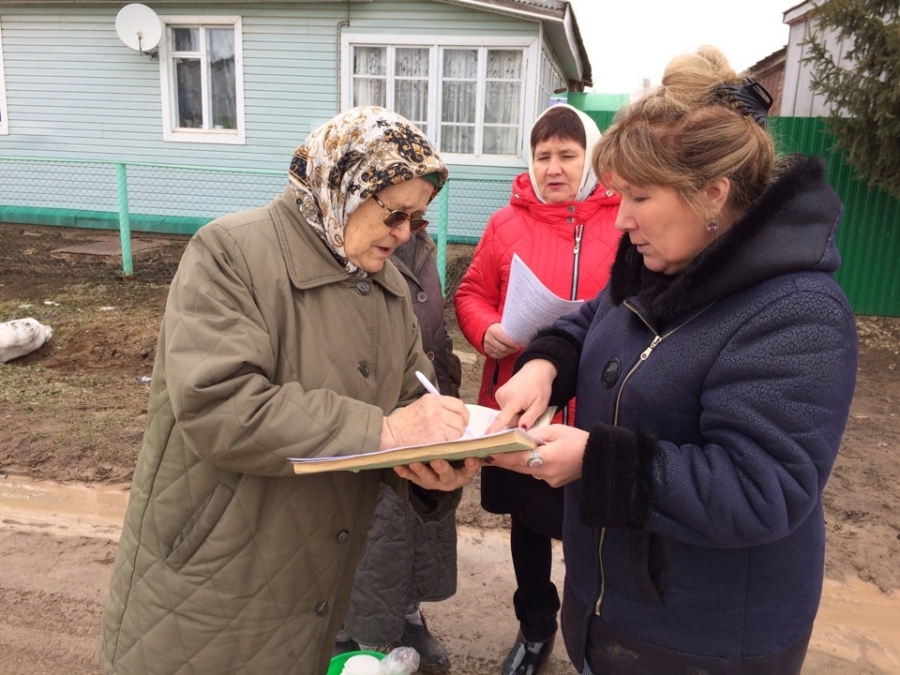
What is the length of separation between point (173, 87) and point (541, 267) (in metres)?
10.7

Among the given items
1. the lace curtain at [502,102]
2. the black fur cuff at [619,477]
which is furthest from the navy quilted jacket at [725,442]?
the lace curtain at [502,102]

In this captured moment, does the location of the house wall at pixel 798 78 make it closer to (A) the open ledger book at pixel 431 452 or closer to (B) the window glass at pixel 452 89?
(B) the window glass at pixel 452 89

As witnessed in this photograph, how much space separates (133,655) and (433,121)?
10.3 metres

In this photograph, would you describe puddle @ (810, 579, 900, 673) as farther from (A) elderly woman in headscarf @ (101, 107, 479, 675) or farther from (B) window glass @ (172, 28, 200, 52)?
(B) window glass @ (172, 28, 200, 52)

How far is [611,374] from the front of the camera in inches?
63.3

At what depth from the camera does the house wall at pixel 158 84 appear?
417 inches

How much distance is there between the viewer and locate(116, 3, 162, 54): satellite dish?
10.8 m

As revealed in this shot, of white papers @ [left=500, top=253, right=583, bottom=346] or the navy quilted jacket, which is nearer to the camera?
the navy quilted jacket

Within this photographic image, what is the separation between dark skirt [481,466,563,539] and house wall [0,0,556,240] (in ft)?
25.7

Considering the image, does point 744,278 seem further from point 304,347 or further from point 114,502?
point 114,502

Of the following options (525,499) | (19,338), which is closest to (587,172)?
(525,499)

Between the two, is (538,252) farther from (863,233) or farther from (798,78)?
(798,78)

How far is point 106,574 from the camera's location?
3.18 meters

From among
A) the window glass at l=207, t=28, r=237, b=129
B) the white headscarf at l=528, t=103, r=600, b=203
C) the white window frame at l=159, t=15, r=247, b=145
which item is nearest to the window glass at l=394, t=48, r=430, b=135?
the white window frame at l=159, t=15, r=247, b=145
